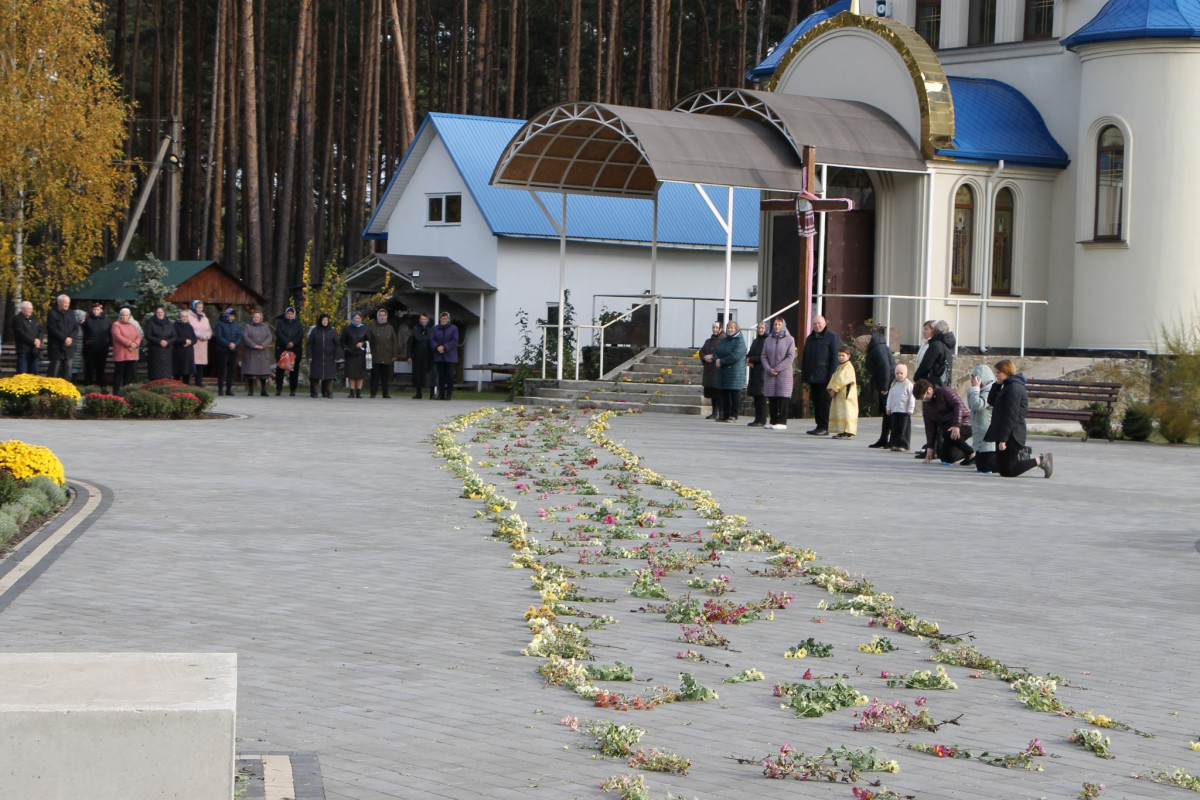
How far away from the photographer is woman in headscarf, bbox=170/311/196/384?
28.1 meters


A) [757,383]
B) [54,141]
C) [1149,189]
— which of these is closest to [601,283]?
[54,141]

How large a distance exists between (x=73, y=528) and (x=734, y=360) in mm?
14182

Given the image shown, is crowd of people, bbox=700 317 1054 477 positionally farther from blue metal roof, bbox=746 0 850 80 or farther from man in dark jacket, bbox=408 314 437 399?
blue metal roof, bbox=746 0 850 80

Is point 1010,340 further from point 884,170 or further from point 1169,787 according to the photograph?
point 1169,787

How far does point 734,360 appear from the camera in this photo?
2408 centimetres

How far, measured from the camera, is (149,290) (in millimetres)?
33062

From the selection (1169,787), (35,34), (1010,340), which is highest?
(35,34)

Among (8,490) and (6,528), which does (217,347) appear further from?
(6,528)

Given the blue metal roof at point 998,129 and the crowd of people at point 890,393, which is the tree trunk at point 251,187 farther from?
the crowd of people at point 890,393

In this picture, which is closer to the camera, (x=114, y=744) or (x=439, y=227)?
(x=114, y=744)

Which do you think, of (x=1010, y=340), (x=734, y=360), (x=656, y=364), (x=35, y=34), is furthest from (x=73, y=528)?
(x=35, y=34)

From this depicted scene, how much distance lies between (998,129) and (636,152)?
22.4 ft

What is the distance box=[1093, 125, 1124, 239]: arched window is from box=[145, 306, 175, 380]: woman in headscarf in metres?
16.8

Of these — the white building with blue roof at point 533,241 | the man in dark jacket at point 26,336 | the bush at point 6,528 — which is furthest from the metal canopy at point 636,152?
the bush at point 6,528
